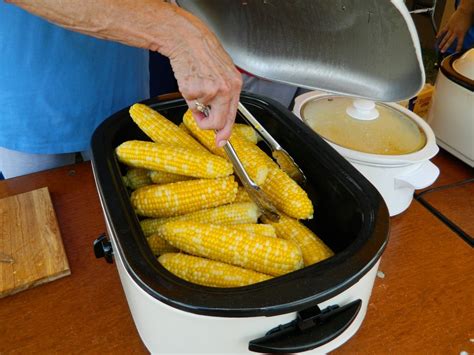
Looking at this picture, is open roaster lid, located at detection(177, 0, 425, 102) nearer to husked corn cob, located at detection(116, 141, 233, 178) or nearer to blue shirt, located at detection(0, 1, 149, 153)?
husked corn cob, located at detection(116, 141, 233, 178)

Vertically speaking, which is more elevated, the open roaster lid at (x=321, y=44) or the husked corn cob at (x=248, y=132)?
the open roaster lid at (x=321, y=44)

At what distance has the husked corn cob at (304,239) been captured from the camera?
25.5 inches

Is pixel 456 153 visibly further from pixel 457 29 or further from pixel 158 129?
pixel 457 29

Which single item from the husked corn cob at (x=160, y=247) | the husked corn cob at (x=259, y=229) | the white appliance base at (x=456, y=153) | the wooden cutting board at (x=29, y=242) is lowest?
the white appliance base at (x=456, y=153)

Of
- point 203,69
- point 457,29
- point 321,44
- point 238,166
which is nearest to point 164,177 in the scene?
point 238,166

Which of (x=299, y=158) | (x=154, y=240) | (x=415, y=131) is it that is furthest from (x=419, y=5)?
(x=154, y=240)

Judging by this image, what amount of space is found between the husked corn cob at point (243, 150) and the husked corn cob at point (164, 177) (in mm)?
94

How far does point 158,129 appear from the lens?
79 centimetres

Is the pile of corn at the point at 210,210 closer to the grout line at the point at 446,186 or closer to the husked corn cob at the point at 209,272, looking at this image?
the husked corn cob at the point at 209,272

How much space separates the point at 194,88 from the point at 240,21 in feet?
0.56

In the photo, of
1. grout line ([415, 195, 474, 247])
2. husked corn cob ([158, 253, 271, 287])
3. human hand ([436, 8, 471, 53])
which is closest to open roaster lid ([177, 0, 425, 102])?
husked corn cob ([158, 253, 271, 287])

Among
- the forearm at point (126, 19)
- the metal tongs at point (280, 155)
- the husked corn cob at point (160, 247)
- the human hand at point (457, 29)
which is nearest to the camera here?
the forearm at point (126, 19)

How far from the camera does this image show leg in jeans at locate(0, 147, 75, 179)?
3.62 feet

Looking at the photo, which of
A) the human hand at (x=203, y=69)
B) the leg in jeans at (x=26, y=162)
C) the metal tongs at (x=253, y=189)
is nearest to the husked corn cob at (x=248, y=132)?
the metal tongs at (x=253, y=189)
